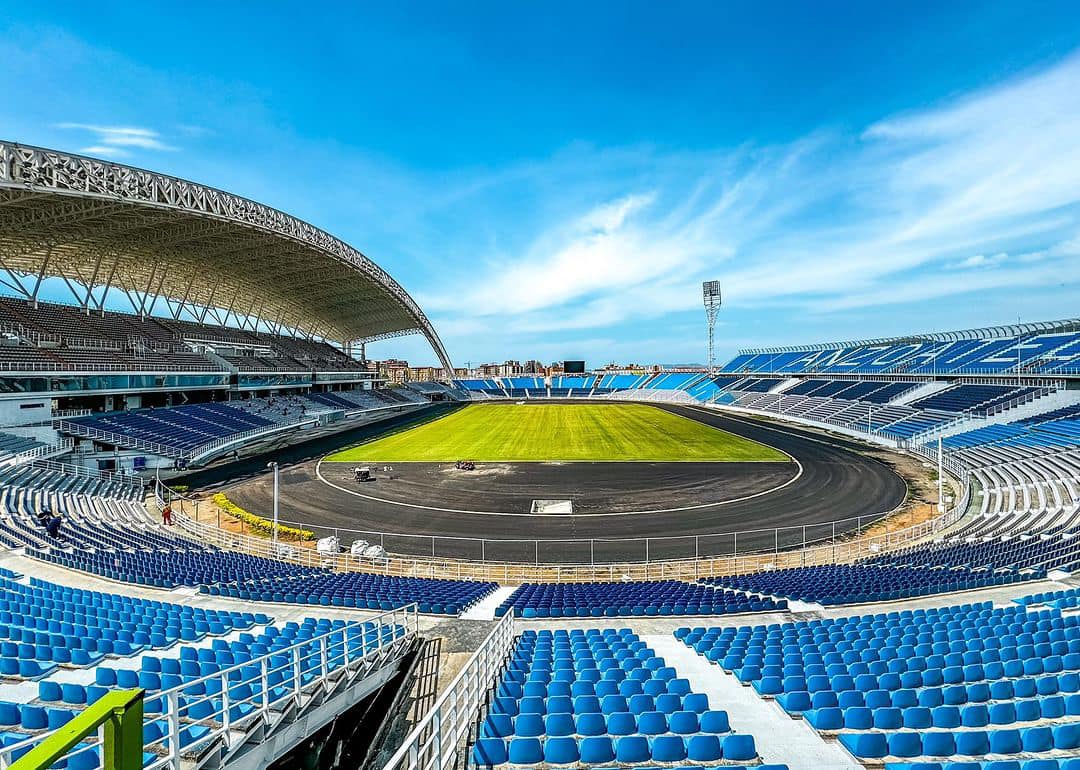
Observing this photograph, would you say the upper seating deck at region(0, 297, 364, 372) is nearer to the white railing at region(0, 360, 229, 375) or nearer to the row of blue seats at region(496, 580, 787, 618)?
the white railing at region(0, 360, 229, 375)

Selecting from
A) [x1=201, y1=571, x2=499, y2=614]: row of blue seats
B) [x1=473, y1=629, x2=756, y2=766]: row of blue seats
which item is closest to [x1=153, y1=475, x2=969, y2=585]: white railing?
[x1=201, y1=571, x2=499, y2=614]: row of blue seats

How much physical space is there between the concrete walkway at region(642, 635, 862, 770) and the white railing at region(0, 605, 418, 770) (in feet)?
18.6

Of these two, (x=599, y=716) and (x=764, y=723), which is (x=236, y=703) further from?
(x=764, y=723)

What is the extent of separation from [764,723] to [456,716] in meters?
4.48

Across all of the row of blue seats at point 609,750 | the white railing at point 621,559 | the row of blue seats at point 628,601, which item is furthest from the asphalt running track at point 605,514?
the row of blue seats at point 609,750

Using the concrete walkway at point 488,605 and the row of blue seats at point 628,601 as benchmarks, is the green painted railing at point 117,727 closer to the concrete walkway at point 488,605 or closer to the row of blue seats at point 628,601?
the row of blue seats at point 628,601

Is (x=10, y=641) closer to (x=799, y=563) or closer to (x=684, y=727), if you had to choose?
(x=684, y=727)

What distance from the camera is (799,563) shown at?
66.6ft

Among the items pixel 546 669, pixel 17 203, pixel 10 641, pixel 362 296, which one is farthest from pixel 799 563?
pixel 362 296

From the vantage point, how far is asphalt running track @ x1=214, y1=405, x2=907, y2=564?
22328 millimetres

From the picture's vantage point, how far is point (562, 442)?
50.8m

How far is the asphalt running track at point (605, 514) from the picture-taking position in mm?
22328

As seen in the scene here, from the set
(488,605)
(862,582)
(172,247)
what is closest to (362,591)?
(488,605)

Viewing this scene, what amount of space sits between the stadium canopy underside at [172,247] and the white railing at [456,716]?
36.1 m
